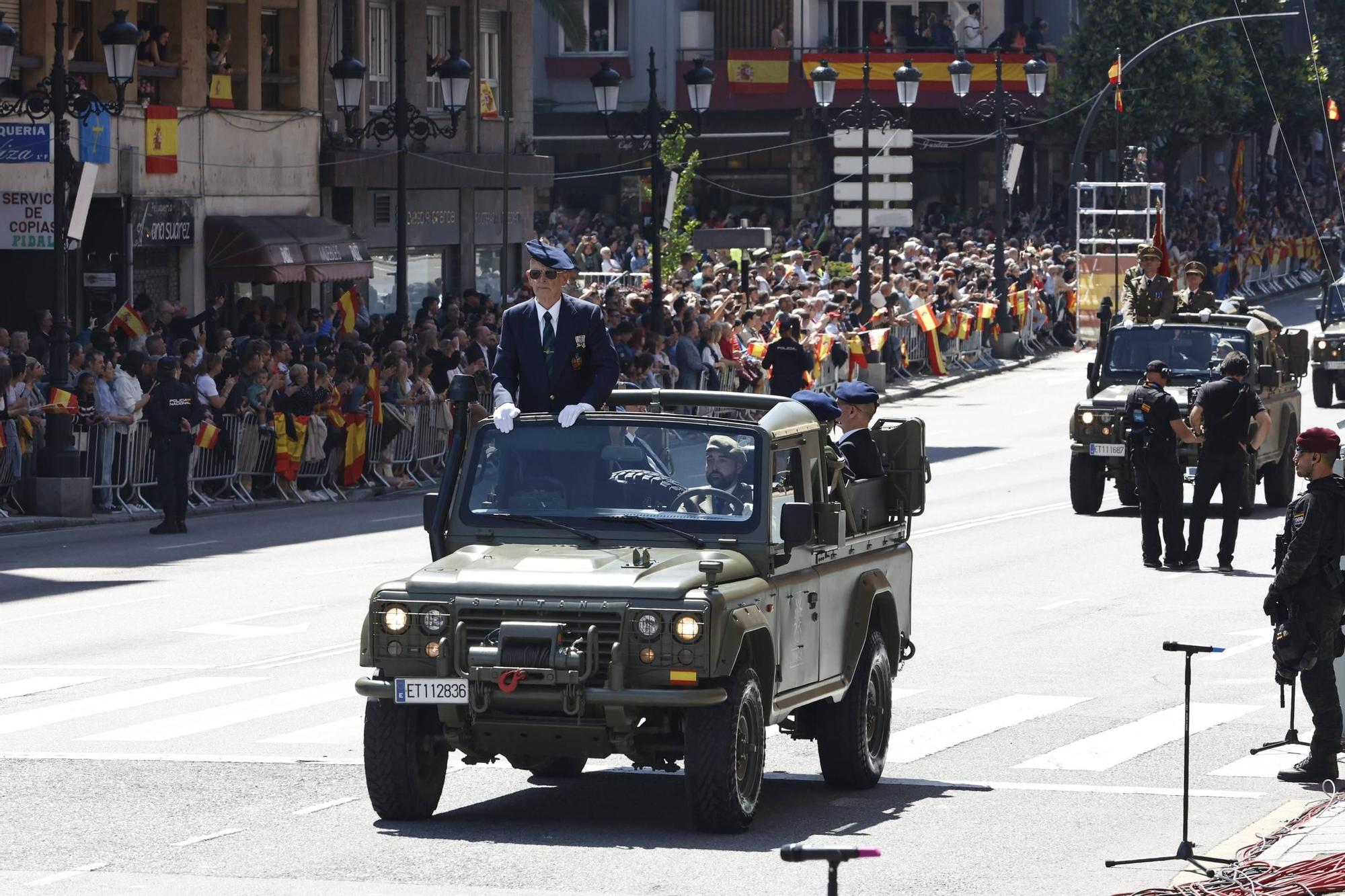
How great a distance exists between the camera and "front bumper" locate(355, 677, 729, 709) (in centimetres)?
1010

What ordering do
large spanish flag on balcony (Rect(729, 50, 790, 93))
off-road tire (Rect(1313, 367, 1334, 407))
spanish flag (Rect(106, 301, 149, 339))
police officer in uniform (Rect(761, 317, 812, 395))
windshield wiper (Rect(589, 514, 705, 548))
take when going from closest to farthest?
windshield wiper (Rect(589, 514, 705, 548)) → spanish flag (Rect(106, 301, 149, 339)) → police officer in uniform (Rect(761, 317, 812, 395)) → off-road tire (Rect(1313, 367, 1334, 407)) → large spanish flag on balcony (Rect(729, 50, 790, 93))

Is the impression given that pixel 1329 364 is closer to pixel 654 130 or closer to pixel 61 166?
pixel 654 130

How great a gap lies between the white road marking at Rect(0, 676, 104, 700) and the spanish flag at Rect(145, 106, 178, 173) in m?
21.6

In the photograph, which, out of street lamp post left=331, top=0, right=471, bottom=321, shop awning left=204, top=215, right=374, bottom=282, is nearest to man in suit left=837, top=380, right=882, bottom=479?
street lamp post left=331, top=0, right=471, bottom=321

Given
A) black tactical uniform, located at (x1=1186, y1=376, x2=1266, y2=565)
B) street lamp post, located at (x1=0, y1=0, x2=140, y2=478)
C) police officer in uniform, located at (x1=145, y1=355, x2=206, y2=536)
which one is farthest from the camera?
street lamp post, located at (x1=0, y1=0, x2=140, y2=478)

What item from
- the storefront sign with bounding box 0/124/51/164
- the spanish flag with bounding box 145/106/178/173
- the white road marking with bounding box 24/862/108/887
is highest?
the spanish flag with bounding box 145/106/178/173

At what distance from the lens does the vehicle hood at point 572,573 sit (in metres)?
10.3

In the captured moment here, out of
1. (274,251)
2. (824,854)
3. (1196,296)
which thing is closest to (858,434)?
(824,854)

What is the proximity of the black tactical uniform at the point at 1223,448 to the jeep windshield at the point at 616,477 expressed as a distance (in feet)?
40.4

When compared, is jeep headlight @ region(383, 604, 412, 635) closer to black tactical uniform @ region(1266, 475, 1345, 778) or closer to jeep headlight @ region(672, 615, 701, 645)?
jeep headlight @ region(672, 615, 701, 645)

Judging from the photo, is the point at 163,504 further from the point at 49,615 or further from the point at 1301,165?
the point at 1301,165

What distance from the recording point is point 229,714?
1420cm

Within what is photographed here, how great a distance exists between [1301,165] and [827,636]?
8244 cm

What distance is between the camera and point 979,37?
243ft
